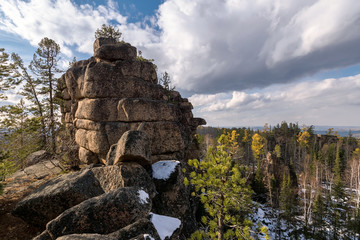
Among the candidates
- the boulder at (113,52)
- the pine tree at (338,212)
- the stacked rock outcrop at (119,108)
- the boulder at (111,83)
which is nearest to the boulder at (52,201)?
the stacked rock outcrop at (119,108)

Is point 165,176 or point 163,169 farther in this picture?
point 163,169

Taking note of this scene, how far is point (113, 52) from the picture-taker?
17172mm

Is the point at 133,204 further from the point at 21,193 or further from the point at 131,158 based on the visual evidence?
the point at 21,193

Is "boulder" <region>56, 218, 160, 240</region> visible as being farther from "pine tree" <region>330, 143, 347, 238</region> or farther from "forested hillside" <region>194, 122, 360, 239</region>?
"pine tree" <region>330, 143, 347, 238</region>

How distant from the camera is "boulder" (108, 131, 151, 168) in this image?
8430mm

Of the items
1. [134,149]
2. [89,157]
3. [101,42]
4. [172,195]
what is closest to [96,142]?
[89,157]

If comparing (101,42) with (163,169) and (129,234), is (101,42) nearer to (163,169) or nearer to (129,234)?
(163,169)

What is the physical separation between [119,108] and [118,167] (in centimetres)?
912

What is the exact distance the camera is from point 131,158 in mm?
8852

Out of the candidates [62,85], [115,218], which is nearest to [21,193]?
[115,218]

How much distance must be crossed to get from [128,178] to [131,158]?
1382mm

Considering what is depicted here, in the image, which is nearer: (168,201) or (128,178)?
(128,178)

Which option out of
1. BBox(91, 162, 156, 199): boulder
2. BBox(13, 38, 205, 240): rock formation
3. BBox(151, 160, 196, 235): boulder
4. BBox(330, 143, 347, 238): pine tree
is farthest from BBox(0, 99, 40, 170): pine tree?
BBox(330, 143, 347, 238): pine tree

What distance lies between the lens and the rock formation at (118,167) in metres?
4.89
